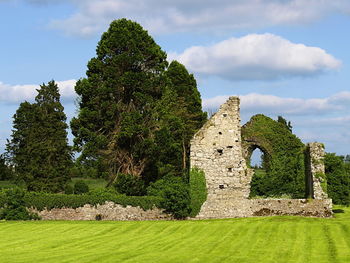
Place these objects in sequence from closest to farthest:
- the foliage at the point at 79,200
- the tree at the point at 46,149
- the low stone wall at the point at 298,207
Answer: the foliage at the point at 79,200, the low stone wall at the point at 298,207, the tree at the point at 46,149

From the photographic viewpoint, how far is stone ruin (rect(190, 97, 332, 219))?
34.0 m

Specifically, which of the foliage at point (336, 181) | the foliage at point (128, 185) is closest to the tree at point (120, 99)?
the foliage at point (128, 185)

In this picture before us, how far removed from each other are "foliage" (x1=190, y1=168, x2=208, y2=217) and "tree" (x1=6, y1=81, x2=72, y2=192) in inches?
831

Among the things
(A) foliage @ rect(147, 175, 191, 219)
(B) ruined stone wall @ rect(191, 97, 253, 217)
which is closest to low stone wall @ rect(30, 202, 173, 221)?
(A) foliage @ rect(147, 175, 191, 219)

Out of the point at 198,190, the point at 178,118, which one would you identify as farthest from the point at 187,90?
the point at 198,190

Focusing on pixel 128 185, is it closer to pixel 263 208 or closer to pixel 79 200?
pixel 79 200

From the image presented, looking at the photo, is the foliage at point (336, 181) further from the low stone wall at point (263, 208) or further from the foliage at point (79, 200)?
the foliage at point (79, 200)

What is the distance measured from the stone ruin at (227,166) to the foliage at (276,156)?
11.2 feet

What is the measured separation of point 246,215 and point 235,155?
3790 mm

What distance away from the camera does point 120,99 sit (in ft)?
140

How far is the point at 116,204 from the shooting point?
111 feet

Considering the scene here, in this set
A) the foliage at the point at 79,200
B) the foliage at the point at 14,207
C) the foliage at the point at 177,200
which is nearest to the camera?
the foliage at the point at 14,207

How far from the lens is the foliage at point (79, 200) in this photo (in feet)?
107

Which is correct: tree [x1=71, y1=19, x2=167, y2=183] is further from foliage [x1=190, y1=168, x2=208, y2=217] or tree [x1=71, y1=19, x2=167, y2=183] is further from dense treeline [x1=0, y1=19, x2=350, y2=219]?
foliage [x1=190, y1=168, x2=208, y2=217]
